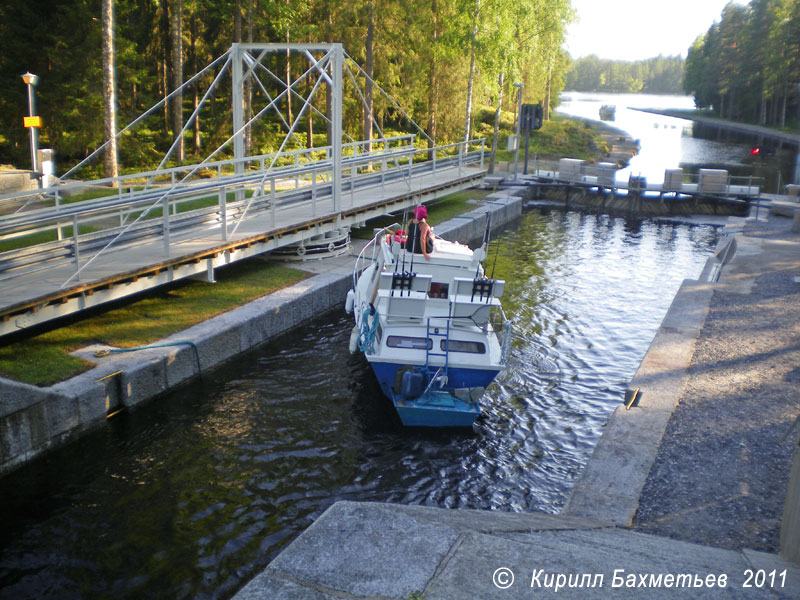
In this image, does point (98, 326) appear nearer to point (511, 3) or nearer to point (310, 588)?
point (310, 588)

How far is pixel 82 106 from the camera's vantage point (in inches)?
1120

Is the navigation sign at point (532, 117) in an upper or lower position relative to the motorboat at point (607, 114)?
lower

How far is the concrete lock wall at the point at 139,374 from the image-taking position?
9.30 m

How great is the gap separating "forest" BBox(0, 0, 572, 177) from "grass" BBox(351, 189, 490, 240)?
5.70m

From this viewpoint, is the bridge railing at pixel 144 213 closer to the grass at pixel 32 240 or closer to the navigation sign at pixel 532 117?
the grass at pixel 32 240

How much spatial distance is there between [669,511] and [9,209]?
19845 mm

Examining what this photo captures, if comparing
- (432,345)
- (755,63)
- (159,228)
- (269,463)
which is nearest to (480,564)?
(269,463)

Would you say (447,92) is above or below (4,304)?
above

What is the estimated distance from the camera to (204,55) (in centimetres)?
4006

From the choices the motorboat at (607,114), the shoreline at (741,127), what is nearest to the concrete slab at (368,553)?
the shoreline at (741,127)

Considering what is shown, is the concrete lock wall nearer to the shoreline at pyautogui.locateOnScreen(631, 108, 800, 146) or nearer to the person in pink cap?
the person in pink cap

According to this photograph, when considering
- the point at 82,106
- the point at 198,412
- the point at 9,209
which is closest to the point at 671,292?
the point at 198,412

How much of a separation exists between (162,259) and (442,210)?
1613 centimetres

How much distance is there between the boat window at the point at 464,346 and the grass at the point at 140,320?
495 cm
